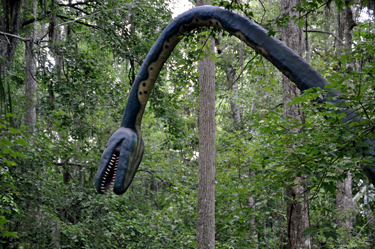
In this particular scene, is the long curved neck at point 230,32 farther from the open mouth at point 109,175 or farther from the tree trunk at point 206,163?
the tree trunk at point 206,163

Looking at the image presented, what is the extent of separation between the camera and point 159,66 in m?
4.05

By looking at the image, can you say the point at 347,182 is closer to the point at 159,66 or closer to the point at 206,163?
the point at 206,163

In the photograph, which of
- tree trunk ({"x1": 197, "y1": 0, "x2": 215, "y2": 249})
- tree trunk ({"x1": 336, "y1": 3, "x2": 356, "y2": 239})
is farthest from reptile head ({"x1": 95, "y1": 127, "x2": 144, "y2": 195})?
tree trunk ({"x1": 197, "y1": 0, "x2": 215, "y2": 249})

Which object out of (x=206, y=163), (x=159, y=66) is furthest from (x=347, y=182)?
(x=159, y=66)

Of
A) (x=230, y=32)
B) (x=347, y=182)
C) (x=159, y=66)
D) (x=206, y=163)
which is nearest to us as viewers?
(x=230, y=32)

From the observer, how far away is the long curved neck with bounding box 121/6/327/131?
3053 mm

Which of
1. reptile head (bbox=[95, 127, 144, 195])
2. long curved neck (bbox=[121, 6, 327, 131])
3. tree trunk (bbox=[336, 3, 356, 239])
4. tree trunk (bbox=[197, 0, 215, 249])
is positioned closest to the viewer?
long curved neck (bbox=[121, 6, 327, 131])

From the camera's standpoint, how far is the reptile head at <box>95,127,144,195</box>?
351 cm

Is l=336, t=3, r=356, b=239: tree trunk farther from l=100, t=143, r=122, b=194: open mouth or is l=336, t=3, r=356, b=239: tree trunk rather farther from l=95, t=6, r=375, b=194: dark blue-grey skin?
l=100, t=143, r=122, b=194: open mouth

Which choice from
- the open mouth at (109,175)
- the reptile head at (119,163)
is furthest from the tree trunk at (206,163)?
the open mouth at (109,175)

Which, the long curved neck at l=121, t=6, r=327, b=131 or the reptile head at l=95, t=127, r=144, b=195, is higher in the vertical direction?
the long curved neck at l=121, t=6, r=327, b=131

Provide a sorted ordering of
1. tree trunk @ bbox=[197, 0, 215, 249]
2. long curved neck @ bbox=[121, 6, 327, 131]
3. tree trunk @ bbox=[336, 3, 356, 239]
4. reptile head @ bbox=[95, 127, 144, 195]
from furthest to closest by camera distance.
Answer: tree trunk @ bbox=[197, 0, 215, 249]
tree trunk @ bbox=[336, 3, 356, 239]
reptile head @ bbox=[95, 127, 144, 195]
long curved neck @ bbox=[121, 6, 327, 131]

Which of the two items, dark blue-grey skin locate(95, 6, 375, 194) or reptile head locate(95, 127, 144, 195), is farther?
reptile head locate(95, 127, 144, 195)

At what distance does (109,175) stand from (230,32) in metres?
2.00
